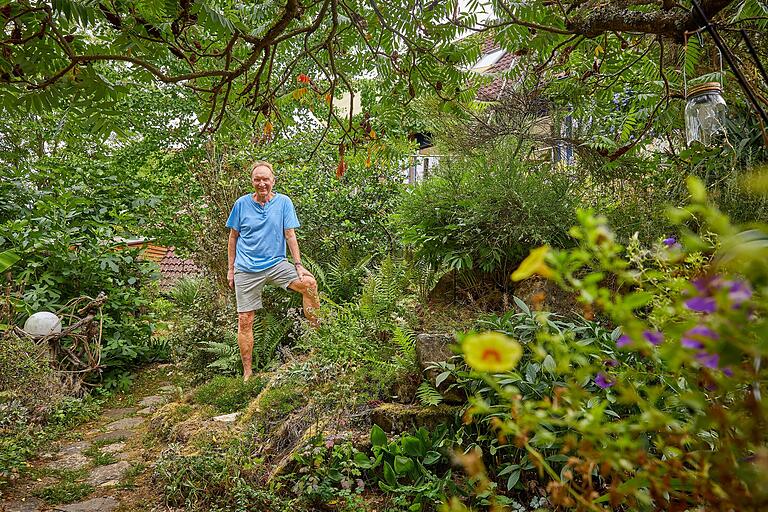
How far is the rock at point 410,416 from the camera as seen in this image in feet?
9.17

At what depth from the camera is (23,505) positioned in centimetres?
310

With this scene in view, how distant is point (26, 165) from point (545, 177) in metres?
5.41

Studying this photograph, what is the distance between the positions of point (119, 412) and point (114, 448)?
3.54ft

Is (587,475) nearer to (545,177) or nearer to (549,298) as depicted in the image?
(549,298)

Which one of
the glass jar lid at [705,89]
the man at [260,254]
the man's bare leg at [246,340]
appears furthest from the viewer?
the man at [260,254]

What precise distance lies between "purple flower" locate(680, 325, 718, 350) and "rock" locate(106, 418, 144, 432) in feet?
16.6

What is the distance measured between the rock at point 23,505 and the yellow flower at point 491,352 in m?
3.60

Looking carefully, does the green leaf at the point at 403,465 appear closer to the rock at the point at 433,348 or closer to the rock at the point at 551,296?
the rock at the point at 433,348

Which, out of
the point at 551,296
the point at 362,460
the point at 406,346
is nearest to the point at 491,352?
the point at 362,460

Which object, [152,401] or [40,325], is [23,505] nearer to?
A: [40,325]

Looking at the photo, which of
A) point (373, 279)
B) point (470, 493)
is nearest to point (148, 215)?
point (373, 279)

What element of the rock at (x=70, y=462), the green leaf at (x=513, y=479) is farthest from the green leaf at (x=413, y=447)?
the rock at (x=70, y=462)

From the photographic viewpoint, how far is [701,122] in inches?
75.2

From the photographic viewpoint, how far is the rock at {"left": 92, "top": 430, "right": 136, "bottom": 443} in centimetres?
430
